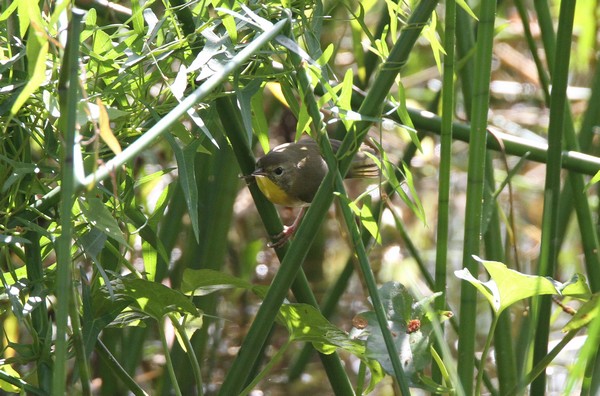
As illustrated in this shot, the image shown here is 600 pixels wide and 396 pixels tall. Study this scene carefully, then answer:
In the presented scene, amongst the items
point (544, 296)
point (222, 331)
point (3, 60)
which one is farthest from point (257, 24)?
point (222, 331)

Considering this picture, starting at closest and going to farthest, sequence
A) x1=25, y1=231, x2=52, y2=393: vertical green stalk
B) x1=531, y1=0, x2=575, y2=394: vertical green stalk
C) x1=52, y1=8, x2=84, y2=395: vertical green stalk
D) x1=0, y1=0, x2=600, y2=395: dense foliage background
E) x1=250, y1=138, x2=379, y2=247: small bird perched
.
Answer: x1=52, y1=8, x2=84, y2=395: vertical green stalk, x1=0, y1=0, x2=600, y2=395: dense foliage background, x1=25, y1=231, x2=52, y2=393: vertical green stalk, x1=531, y1=0, x2=575, y2=394: vertical green stalk, x1=250, y1=138, x2=379, y2=247: small bird perched

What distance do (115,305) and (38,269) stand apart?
0.31 ft

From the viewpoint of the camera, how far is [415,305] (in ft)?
2.90

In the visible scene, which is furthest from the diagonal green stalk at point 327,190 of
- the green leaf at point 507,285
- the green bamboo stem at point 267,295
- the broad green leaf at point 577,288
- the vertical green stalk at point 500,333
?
the vertical green stalk at point 500,333

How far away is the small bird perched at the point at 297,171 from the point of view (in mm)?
1533

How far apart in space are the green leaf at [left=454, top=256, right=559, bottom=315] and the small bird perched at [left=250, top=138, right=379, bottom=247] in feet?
2.15

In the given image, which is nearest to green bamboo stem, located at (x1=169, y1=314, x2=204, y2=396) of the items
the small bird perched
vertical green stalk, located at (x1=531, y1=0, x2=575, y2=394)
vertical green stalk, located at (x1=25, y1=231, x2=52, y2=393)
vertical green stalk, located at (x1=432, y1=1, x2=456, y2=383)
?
vertical green stalk, located at (x1=25, y1=231, x2=52, y2=393)

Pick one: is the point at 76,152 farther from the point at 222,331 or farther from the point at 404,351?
the point at 222,331

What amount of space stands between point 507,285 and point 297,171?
768 millimetres

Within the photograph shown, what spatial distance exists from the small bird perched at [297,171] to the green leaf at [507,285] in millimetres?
655

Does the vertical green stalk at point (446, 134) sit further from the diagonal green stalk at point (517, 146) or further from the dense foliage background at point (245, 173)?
the diagonal green stalk at point (517, 146)

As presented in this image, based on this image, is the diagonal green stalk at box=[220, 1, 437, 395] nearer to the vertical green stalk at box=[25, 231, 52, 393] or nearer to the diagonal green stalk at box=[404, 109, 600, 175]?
the vertical green stalk at box=[25, 231, 52, 393]

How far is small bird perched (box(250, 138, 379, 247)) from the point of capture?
5.03 feet

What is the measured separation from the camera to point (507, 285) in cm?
85
